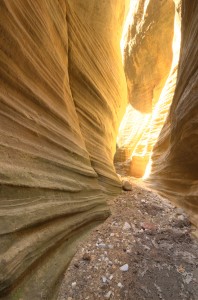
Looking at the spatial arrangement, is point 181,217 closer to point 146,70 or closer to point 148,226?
point 148,226

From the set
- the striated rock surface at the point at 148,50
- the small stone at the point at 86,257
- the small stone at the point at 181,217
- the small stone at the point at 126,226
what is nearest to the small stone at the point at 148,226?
the small stone at the point at 126,226

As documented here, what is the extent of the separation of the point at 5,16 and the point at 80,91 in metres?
2.47

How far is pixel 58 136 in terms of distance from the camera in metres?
2.99

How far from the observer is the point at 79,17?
16.3 feet

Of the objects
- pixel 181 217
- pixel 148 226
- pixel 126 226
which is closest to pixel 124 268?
pixel 126 226

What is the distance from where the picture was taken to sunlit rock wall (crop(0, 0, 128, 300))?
5.70 feet

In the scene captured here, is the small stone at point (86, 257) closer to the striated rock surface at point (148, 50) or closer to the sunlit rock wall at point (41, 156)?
the sunlit rock wall at point (41, 156)

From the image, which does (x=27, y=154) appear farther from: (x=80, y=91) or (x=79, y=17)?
(x=79, y=17)

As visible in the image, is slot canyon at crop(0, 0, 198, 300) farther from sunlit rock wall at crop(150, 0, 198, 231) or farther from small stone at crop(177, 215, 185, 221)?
small stone at crop(177, 215, 185, 221)

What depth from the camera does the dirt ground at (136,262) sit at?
2.00 m

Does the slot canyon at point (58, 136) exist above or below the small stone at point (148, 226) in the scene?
above

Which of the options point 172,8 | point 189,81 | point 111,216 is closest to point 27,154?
point 111,216

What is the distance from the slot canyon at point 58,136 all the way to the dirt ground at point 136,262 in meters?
0.17

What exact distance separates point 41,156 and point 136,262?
1.71m
